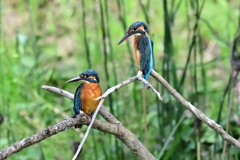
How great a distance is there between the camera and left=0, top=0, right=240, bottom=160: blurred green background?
4.99ft

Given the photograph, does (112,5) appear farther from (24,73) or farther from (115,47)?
(24,73)

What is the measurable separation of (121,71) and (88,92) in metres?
2.03

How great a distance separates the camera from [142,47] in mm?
742

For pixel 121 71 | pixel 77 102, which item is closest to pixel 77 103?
pixel 77 102

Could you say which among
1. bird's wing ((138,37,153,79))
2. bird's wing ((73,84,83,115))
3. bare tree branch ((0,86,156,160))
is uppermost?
bird's wing ((138,37,153,79))

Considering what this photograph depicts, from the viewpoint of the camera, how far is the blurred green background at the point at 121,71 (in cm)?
152

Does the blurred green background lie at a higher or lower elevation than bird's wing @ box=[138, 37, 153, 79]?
lower

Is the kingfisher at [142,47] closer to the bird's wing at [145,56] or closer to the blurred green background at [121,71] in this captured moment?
the bird's wing at [145,56]

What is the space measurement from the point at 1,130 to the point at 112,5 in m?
1.92

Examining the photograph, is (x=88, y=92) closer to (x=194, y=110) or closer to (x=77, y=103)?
(x=77, y=103)

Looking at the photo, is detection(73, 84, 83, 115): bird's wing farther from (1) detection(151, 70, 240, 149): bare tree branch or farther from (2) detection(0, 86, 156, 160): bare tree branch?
(1) detection(151, 70, 240, 149): bare tree branch

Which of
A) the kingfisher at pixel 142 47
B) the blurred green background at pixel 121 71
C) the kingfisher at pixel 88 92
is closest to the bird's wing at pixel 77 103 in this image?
the kingfisher at pixel 88 92

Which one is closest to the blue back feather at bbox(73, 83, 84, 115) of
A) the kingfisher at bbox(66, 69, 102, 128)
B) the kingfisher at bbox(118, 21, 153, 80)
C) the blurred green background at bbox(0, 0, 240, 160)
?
the kingfisher at bbox(66, 69, 102, 128)

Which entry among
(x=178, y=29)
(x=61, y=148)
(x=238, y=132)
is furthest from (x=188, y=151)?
(x=178, y=29)
